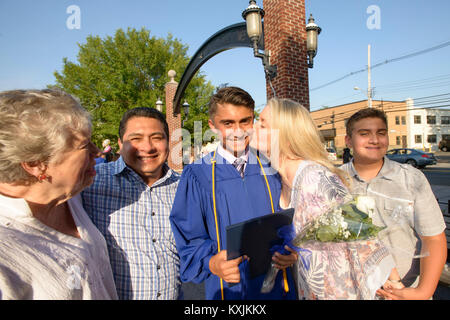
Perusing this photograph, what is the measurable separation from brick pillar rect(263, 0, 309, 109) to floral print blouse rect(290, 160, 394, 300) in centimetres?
398

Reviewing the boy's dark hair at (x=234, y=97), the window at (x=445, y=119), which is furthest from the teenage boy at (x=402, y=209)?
the window at (x=445, y=119)

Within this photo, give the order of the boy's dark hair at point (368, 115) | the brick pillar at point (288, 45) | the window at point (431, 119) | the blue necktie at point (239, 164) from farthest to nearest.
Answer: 1. the window at point (431, 119)
2. the brick pillar at point (288, 45)
3. the boy's dark hair at point (368, 115)
4. the blue necktie at point (239, 164)

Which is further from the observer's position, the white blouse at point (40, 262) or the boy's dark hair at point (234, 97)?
the boy's dark hair at point (234, 97)

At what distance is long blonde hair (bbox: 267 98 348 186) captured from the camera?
1648mm

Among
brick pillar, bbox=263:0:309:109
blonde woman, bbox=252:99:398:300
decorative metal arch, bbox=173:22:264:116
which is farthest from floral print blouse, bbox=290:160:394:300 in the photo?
decorative metal arch, bbox=173:22:264:116

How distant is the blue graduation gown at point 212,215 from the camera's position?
1.64m

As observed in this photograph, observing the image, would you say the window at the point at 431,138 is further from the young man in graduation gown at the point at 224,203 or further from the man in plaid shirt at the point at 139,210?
the man in plaid shirt at the point at 139,210

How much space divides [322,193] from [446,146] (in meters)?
49.8

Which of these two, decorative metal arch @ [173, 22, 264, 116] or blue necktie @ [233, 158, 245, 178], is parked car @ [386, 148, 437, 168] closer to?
decorative metal arch @ [173, 22, 264, 116]

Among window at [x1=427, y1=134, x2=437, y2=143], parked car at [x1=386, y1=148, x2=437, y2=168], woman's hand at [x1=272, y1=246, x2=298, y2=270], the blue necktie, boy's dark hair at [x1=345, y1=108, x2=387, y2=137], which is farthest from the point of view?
window at [x1=427, y1=134, x2=437, y2=143]

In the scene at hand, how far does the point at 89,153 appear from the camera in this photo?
1296 millimetres

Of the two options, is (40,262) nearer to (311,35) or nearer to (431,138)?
(311,35)
